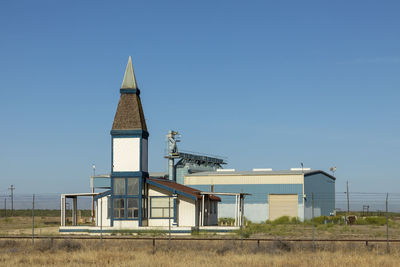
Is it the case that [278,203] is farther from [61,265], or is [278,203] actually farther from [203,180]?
[61,265]

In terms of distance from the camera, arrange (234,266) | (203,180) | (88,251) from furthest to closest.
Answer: (203,180) → (88,251) → (234,266)

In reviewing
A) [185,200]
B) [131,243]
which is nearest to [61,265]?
[131,243]

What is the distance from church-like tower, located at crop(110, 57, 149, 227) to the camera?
154ft

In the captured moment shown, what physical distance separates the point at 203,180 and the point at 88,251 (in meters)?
47.3

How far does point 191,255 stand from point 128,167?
782 inches

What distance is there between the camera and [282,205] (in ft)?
235

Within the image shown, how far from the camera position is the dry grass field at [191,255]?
2558 cm

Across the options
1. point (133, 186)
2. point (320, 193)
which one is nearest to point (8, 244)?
point (133, 186)

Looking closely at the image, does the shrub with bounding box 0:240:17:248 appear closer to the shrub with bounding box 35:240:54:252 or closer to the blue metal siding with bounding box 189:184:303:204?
the shrub with bounding box 35:240:54:252

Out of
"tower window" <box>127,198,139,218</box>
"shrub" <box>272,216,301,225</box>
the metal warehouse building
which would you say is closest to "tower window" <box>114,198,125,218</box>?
"tower window" <box>127,198,139,218</box>

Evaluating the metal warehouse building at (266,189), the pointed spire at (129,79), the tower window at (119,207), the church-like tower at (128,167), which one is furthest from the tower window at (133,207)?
the metal warehouse building at (266,189)

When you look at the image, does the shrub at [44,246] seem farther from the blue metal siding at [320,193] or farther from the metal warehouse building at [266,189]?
the blue metal siding at [320,193]

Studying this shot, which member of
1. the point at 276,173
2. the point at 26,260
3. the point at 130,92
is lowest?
the point at 26,260

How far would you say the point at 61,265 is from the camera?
25.3m
